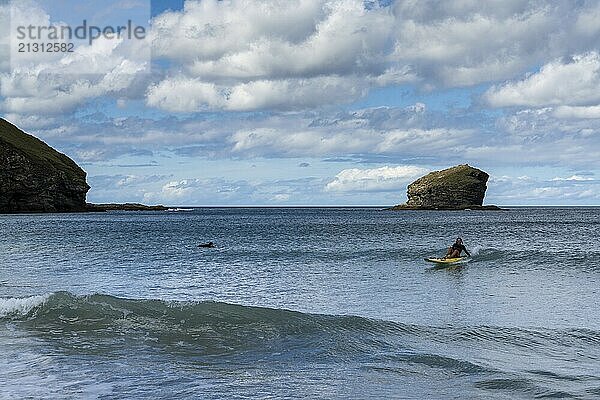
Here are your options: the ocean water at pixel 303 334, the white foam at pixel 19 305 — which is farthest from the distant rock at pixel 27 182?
the white foam at pixel 19 305

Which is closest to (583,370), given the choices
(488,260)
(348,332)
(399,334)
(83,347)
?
(399,334)

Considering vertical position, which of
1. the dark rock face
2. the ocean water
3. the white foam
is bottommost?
the ocean water

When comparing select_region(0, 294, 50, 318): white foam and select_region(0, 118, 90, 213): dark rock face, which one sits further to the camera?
select_region(0, 118, 90, 213): dark rock face

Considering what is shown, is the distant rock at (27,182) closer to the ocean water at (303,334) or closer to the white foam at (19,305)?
the ocean water at (303,334)

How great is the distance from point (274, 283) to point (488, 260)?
22835 mm

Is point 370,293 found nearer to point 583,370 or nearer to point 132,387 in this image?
point 583,370

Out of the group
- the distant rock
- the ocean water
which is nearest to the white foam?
the ocean water

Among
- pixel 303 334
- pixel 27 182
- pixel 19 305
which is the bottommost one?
pixel 303 334

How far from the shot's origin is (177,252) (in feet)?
207

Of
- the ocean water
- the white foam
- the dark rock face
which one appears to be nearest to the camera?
the ocean water

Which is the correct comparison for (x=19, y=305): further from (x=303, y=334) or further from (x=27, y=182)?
(x=27, y=182)

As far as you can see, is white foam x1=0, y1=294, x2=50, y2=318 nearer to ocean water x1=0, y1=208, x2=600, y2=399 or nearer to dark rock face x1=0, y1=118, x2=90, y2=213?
ocean water x1=0, y1=208, x2=600, y2=399

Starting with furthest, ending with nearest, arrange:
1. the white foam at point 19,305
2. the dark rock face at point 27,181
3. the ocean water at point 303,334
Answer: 1. the dark rock face at point 27,181
2. the white foam at point 19,305
3. the ocean water at point 303,334

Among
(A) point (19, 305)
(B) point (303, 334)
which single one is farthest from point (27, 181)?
(B) point (303, 334)
